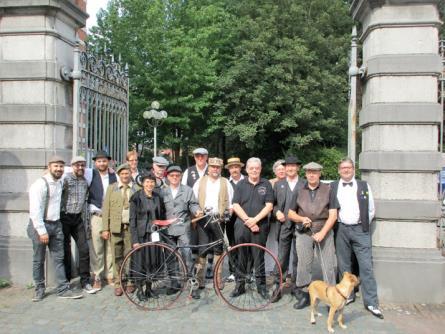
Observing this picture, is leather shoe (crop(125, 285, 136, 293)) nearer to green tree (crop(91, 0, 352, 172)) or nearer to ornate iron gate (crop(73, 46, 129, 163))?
ornate iron gate (crop(73, 46, 129, 163))

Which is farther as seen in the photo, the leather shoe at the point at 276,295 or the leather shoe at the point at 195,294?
the leather shoe at the point at 195,294

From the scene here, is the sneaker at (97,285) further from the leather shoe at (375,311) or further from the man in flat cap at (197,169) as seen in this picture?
the leather shoe at (375,311)

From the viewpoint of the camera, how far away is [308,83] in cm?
2655

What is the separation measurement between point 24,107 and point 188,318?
403 centimetres

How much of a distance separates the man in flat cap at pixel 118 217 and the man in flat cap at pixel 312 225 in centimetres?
228

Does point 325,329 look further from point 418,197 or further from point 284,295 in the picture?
point 418,197

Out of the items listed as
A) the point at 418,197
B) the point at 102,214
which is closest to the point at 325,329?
the point at 418,197

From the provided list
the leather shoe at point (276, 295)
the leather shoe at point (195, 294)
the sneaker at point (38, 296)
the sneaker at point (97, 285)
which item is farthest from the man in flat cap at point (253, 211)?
the sneaker at point (38, 296)

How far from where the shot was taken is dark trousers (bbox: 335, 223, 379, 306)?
19.7 ft

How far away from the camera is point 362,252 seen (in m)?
6.06

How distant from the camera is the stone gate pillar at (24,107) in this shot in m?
7.15

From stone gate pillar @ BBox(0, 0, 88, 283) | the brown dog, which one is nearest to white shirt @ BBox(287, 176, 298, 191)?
the brown dog

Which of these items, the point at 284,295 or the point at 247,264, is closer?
the point at 247,264

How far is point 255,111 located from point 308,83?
3341 mm
